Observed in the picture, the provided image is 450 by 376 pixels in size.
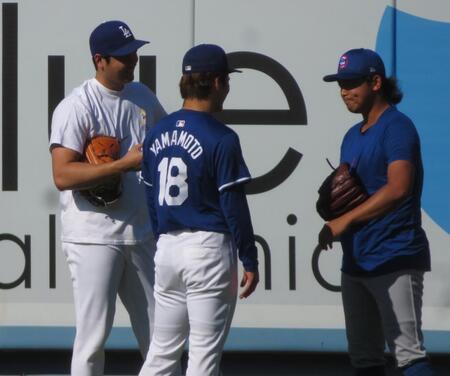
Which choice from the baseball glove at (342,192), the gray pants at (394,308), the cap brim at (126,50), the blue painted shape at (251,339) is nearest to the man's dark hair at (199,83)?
the cap brim at (126,50)

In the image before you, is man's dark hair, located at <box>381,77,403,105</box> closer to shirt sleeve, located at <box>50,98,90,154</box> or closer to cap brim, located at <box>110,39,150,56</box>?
cap brim, located at <box>110,39,150,56</box>

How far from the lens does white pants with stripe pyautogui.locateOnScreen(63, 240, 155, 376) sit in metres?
3.98

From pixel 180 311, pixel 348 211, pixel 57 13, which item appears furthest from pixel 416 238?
pixel 57 13

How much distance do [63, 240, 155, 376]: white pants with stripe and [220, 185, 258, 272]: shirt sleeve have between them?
0.71m

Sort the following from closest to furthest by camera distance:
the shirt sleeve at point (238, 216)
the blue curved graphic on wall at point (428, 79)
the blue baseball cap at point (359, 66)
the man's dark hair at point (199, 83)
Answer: the shirt sleeve at point (238, 216) < the man's dark hair at point (199, 83) < the blue baseball cap at point (359, 66) < the blue curved graphic on wall at point (428, 79)

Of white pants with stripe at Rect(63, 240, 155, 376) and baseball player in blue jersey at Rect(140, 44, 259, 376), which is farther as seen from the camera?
white pants with stripe at Rect(63, 240, 155, 376)

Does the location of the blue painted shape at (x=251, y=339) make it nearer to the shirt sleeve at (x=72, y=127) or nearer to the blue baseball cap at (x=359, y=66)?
the shirt sleeve at (x=72, y=127)

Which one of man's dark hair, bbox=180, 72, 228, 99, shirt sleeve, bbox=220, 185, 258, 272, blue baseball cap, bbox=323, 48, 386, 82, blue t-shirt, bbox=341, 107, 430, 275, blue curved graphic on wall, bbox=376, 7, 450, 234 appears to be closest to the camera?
shirt sleeve, bbox=220, 185, 258, 272

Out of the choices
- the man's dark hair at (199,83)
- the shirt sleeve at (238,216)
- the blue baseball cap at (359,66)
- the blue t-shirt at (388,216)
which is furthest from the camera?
the blue baseball cap at (359,66)

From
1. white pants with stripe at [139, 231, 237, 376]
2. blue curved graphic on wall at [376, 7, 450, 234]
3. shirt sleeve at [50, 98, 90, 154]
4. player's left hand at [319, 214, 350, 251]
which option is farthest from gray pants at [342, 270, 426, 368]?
blue curved graphic on wall at [376, 7, 450, 234]

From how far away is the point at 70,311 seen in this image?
5.12 metres

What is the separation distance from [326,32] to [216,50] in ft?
5.35

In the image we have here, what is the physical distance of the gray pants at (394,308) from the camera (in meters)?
3.68

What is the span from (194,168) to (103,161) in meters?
0.56
